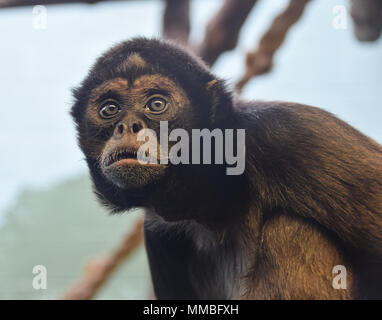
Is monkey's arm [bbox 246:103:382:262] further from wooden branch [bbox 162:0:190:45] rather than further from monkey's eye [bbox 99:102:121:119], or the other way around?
wooden branch [bbox 162:0:190:45]

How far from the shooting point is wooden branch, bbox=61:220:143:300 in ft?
14.8

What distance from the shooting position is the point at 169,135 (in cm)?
251

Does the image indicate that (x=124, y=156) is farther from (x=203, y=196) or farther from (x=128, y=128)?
(x=203, y=196)

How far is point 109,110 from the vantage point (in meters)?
2.57

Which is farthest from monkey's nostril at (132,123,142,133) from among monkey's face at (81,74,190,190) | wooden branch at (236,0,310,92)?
wooden branch at (236,0,310,92)

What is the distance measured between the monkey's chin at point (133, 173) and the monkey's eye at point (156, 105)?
0.28 metres

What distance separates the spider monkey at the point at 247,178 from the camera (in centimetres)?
241

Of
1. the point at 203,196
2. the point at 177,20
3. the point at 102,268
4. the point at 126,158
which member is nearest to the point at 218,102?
the point at 203,196

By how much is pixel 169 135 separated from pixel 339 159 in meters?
0.84

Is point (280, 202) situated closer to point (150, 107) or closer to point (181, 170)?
point (181, 170)

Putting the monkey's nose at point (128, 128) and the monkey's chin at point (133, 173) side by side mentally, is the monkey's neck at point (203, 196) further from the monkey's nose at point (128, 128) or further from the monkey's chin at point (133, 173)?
the monkey's nose at point (128, 128)

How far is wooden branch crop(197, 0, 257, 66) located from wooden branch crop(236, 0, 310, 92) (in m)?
0.37

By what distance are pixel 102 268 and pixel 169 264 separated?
1741 millimetres
